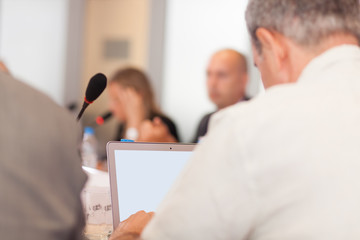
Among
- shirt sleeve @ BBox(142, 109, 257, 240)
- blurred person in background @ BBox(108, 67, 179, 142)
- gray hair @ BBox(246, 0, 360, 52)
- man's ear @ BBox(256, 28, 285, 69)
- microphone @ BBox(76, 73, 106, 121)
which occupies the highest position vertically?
gray hair @ BBox(246, 0, 360, 52)

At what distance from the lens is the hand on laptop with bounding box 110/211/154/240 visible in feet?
3.26

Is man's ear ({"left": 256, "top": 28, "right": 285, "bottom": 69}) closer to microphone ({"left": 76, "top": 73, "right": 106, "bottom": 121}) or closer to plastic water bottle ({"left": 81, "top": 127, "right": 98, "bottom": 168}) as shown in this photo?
microphone ({"left": 76, "top": 73, "right": 106, "bottom": 121})

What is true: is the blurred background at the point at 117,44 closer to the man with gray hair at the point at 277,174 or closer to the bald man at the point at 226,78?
the bald man at the point at 226,78

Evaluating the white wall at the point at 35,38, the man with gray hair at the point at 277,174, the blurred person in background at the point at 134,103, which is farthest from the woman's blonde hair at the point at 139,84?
the man with gray hair at the point at 277,174

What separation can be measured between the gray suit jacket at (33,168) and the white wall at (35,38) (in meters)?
3.84

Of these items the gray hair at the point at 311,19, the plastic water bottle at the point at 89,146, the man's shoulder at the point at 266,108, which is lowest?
the plastic water bottle at the point at 89,146

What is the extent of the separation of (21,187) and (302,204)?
39 cm

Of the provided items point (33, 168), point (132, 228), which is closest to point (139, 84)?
point (132, 228)

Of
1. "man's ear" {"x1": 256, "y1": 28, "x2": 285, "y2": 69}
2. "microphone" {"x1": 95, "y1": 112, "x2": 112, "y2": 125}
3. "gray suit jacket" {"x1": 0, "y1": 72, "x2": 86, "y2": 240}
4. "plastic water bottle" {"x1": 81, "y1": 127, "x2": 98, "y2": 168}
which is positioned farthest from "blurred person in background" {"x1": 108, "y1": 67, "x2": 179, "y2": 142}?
"gray suit jacket" {"x1": 0, "y1": 72, "x2": 86, "y2": 240}

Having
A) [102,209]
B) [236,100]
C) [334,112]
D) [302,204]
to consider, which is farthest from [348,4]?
[236,100]

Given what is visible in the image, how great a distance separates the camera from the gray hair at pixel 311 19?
867 millimetres

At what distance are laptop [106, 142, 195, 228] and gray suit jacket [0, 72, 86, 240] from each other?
54 cm

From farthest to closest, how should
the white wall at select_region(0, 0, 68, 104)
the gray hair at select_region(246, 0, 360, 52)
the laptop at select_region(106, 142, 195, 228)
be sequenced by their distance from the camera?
the white wall at select_region(0, 0, 68, 104), the laptop at select_region(106, 142, 195, 228), the gray hair at select_region(246, 0, 360, 52)

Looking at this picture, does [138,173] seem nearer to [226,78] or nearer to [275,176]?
[275,176]
